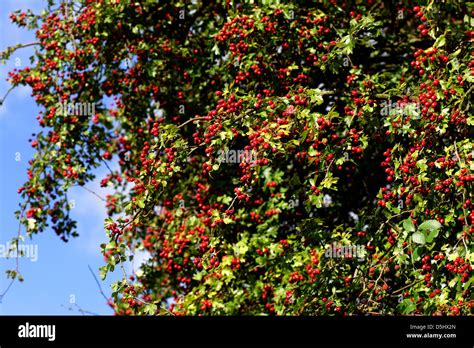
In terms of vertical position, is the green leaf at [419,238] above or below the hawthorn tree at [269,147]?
below

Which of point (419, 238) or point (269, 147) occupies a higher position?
point (269, 147)

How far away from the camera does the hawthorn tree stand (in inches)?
263

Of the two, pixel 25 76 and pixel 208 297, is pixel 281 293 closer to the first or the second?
pixel 208 297

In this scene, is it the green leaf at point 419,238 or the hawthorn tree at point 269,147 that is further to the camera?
the hawthorn tree at point 269,147

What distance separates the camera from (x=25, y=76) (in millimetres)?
9805

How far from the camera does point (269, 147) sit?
22.0ft

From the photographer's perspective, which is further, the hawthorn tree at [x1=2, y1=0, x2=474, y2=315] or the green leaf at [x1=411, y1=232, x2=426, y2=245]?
the hawthorn tree at [x1=2, y1=0, x2=474, y2=315]

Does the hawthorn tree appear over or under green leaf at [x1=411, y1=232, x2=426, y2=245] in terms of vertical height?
over

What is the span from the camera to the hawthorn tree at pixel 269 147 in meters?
6.69

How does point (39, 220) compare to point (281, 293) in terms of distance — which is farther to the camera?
point (39, 220)

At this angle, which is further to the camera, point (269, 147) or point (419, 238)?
point (269, 147)

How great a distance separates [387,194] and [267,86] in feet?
7.47
